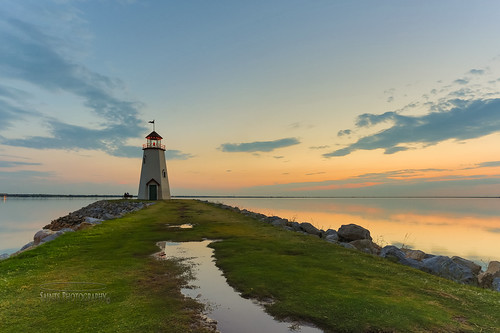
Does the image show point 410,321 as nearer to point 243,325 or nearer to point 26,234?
point 243,325

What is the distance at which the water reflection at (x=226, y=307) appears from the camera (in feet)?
18.3

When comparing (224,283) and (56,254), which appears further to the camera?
(56,254)

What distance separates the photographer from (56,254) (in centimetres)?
1146

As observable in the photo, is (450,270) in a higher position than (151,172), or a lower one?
lower

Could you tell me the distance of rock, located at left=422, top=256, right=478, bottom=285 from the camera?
11.0m

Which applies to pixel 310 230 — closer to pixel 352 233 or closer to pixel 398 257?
pixel 352 233

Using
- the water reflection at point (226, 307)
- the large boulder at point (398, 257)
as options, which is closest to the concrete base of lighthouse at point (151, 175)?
the water reflection at point (226, 307)

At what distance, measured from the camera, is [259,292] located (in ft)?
24.4

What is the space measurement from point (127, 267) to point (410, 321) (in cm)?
849

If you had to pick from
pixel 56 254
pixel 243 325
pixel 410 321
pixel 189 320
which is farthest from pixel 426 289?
pixel 56 254

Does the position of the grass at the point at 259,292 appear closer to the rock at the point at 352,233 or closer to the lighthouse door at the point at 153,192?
the rock at the point at 352,233

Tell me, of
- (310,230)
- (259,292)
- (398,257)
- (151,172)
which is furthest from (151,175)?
(259,292)

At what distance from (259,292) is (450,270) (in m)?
8.99

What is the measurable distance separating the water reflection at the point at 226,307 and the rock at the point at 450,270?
8.99 meters
